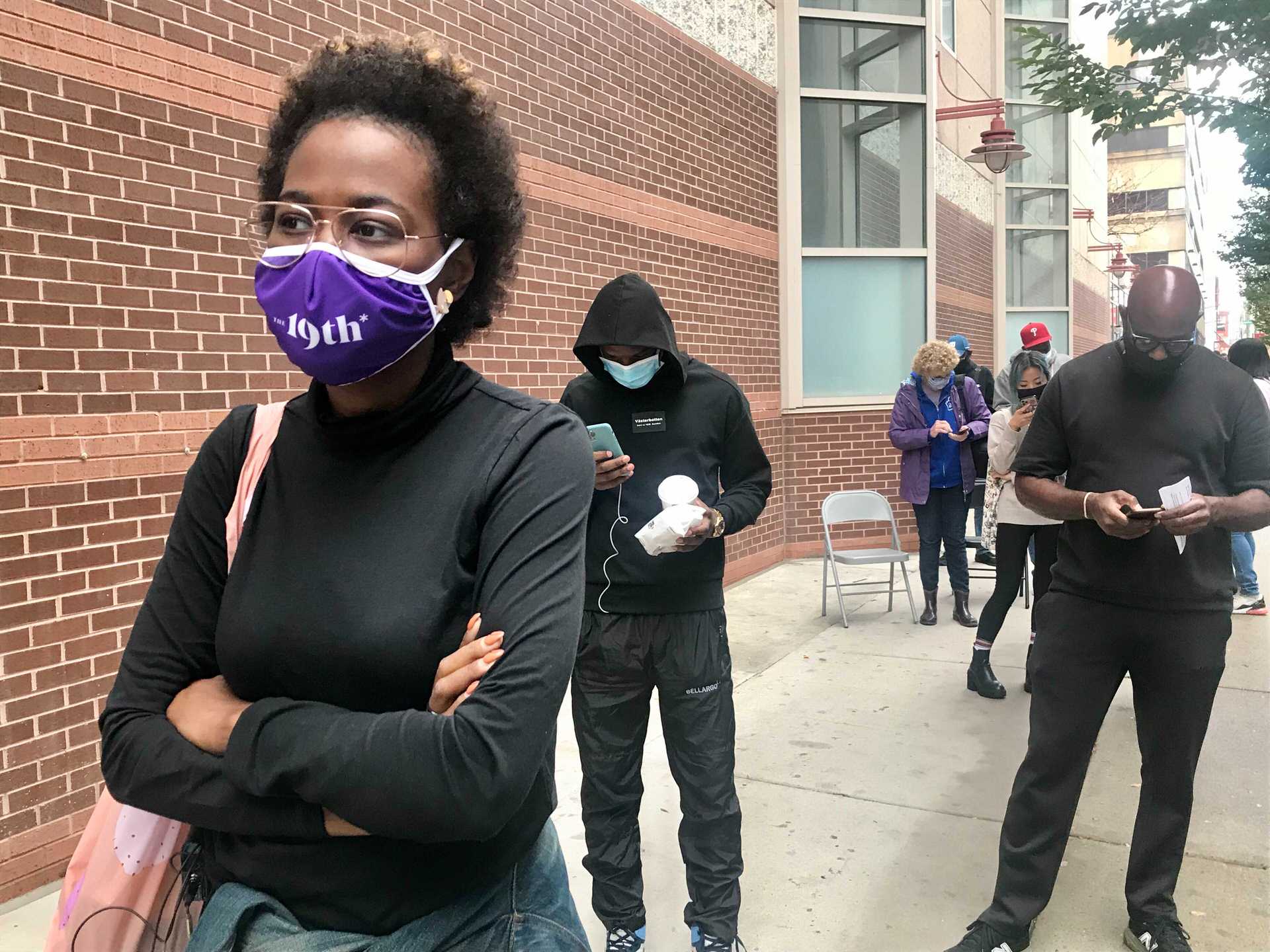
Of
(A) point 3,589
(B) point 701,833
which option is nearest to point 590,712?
(B) point 701,833

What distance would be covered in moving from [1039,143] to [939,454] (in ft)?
45.5

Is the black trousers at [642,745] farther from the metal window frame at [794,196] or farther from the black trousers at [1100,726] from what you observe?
the metal window frame at [794,196]

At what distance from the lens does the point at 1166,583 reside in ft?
9.56

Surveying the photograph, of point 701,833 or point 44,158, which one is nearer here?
point 701,833

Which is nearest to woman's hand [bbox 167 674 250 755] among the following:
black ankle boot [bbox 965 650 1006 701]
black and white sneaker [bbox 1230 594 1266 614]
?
black ankle boot [bbox 965 650 1006 701]

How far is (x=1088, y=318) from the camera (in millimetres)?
25375

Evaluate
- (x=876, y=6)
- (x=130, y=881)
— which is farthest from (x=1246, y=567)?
(x=130, y=881)

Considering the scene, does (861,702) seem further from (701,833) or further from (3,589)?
(3,589)

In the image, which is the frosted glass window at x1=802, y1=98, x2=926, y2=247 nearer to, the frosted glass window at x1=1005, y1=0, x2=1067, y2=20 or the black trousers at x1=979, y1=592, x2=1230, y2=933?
the black trousers at x1=979, y1=592, x2=1230, y2=933

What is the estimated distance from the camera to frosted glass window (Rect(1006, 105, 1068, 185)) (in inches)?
671

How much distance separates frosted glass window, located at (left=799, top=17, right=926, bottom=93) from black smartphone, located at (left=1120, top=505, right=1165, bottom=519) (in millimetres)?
8131

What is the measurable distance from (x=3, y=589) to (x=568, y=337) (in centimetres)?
409

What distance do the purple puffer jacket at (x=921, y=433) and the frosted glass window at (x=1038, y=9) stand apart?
1261 cm

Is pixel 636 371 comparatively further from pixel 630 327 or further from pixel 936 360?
pixel 936 360
